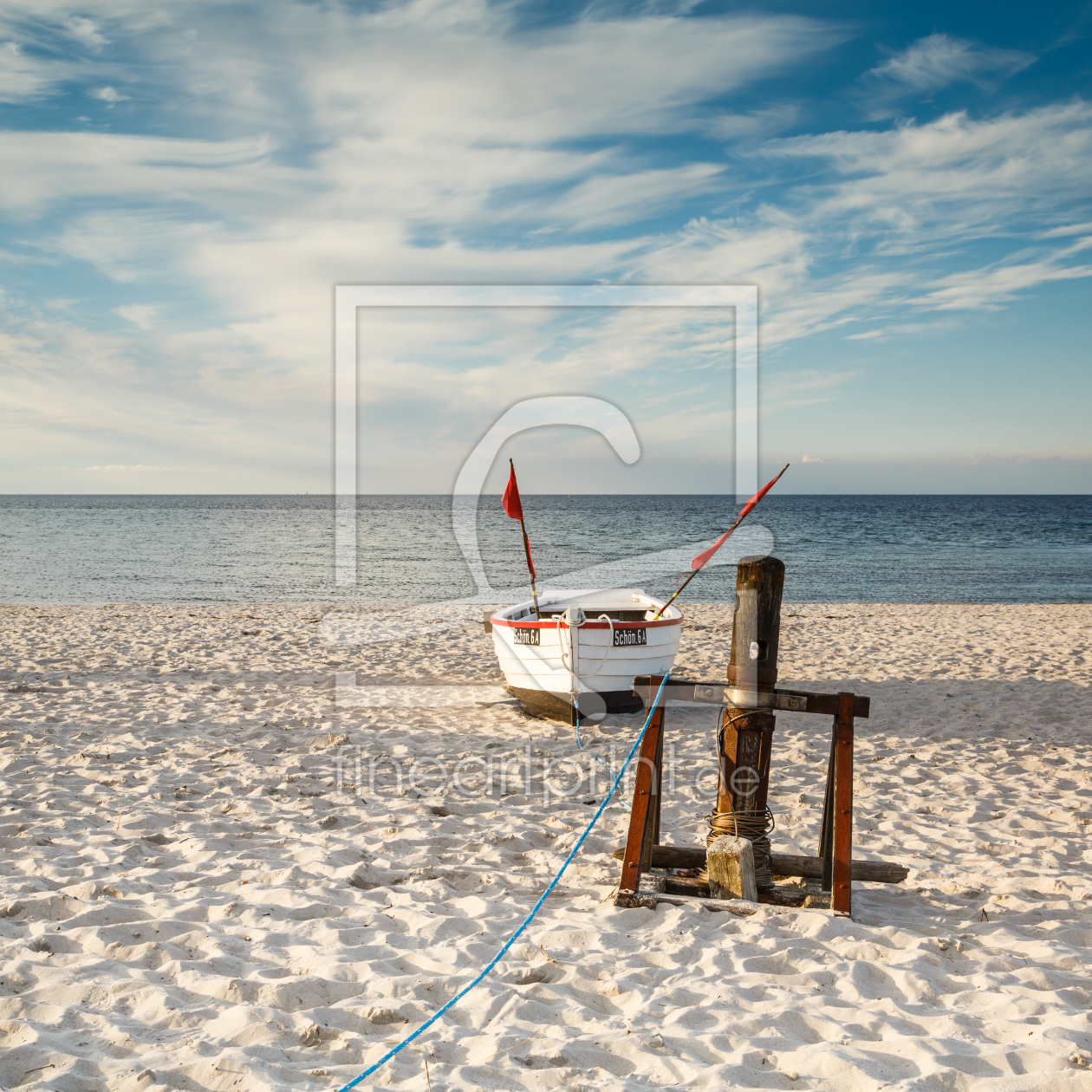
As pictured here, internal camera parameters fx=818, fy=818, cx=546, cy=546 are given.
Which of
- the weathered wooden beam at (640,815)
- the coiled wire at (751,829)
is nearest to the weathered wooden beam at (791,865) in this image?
the coiled wire at (751,829)

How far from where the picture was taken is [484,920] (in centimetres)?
438

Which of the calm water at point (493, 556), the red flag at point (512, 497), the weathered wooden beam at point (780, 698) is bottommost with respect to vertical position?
the calm water at point (493, 556)

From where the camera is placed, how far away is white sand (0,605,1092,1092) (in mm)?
3113

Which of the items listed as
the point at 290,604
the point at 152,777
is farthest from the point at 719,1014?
the point at 290,604

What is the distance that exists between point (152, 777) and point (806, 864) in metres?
5.16

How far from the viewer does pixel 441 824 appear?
595cm

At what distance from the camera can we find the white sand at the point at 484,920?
3113mm

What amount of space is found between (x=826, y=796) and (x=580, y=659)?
4654 millimetres

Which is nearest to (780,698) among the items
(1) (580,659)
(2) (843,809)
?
(2) (843,809)

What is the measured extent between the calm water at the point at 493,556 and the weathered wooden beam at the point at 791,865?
20.4m

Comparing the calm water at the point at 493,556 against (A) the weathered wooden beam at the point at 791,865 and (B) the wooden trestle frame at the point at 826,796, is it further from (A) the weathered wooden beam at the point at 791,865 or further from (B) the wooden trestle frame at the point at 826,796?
(B) the wooden trestle frame at the point at 826,796

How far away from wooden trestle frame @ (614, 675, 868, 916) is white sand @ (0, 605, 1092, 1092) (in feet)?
0.70

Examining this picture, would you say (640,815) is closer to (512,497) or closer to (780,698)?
(780,698)

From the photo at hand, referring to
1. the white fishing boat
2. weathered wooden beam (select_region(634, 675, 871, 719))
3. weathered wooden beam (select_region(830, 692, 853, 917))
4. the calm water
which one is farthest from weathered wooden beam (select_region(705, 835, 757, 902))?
the calm water
